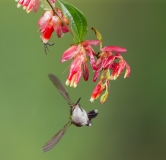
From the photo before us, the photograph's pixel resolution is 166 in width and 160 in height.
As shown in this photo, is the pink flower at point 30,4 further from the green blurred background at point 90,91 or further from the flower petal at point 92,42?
the green blurred background at point 90,91

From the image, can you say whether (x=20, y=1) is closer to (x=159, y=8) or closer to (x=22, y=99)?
(x=22, y=99)

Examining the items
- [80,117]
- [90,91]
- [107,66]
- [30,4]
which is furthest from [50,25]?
[90,91]

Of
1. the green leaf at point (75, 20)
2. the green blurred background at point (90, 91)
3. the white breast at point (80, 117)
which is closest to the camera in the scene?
the green leaf at point (75, 20)

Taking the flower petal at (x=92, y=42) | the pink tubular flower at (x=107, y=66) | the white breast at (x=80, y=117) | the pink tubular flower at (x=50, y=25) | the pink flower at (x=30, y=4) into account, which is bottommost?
the white breast at (x=80, y=117)

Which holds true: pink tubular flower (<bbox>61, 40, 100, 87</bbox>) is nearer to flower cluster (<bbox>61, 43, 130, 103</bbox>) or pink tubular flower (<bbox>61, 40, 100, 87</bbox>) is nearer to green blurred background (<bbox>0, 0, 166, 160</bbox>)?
flower cluster (<bbox>61, 43, 130, 103</bbox>)

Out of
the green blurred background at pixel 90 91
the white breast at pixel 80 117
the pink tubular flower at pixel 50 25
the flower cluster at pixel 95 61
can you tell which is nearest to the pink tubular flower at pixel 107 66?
the flower cluster at pixel 95 61
